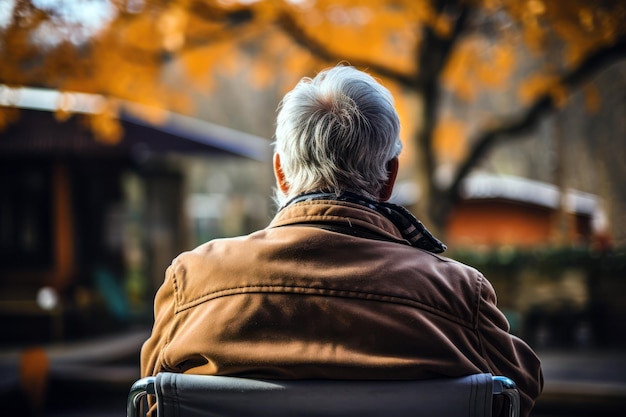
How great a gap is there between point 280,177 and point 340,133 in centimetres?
25

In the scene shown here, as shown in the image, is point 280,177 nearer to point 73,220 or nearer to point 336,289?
point 336,289

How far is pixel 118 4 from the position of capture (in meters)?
7.43

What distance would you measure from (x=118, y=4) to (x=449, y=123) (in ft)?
33.5

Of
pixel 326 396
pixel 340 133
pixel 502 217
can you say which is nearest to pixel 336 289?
pixel 326 396

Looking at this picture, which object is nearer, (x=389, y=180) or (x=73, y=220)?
(x=389, y=180)

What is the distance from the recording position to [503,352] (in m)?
1.81

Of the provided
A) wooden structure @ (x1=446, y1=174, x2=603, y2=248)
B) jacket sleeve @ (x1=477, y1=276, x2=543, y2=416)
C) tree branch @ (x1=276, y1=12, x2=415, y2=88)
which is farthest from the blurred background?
jacket sleeve @ (x1=477, y1=276, x2=543, y2=416)

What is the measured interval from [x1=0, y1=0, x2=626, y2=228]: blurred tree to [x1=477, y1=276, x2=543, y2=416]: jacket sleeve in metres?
5.46

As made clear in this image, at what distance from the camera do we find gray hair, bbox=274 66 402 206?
1.88 m

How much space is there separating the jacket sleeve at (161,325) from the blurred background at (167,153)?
438 centimetres

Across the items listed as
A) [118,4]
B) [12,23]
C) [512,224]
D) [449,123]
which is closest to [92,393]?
[12,23]


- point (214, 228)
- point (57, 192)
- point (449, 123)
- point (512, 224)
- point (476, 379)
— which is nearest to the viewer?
point (476, 379)

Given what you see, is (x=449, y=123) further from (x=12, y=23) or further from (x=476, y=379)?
(x=476, y=379)

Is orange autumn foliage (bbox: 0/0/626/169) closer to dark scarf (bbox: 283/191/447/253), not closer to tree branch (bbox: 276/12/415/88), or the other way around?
tree branch (bbox: 276/12/415/88)
